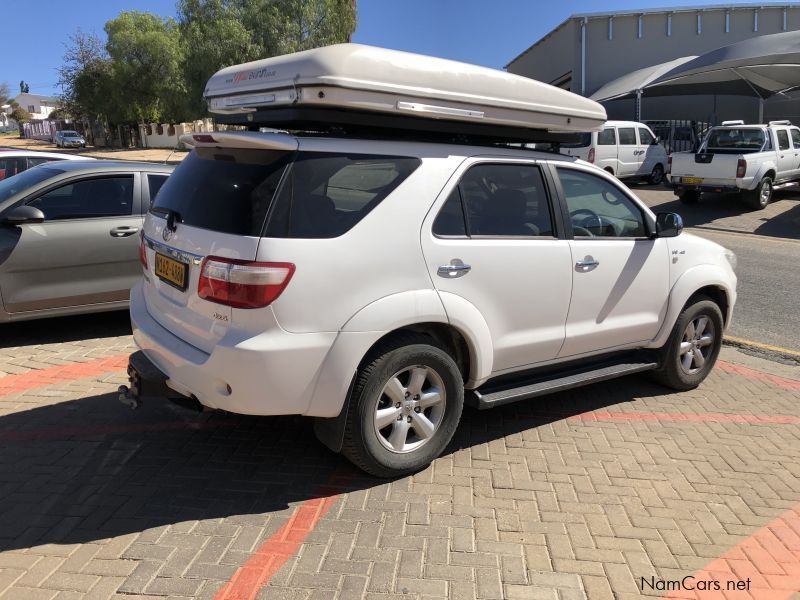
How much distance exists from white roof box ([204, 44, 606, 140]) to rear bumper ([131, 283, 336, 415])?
1207 millimetres

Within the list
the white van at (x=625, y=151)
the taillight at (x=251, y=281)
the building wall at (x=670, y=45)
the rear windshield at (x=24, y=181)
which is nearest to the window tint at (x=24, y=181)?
the rear windshield at (x=24, y=181)

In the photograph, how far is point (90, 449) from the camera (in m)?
4.12

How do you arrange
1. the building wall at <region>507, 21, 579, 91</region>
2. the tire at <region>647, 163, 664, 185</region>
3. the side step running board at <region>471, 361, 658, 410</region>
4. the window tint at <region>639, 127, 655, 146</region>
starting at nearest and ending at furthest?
the side step running board at <region>471, 361, 658, 410</region>
the window tint at <region>639, 127, 655, 146</region>
the tire at <region>647, 163, 664, 185</region>
the building wall at <region>507, 21, 579, 91</region>

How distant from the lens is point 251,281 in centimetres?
321

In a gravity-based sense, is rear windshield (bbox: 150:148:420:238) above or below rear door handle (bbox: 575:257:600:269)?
above

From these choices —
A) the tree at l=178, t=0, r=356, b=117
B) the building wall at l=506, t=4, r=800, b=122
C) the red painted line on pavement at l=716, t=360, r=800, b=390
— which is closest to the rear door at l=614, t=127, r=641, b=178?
the red painted line on pavement at l=716, t=360, r=800, b=390

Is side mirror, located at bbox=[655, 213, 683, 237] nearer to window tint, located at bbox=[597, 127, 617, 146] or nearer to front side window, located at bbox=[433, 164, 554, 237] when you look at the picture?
front side window, located at bbox=[433, 164, 554, 237]

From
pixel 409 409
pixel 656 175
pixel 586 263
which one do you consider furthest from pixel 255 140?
pixel 656 175

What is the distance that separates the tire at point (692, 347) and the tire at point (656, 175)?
18537 mm

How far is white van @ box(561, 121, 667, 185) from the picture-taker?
1983 cm

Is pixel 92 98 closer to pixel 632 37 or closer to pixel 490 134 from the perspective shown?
pixel 632 37

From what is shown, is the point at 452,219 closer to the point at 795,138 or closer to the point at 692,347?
the point at 692,347

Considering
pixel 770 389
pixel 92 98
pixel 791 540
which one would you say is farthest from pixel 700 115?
pixel 92 98

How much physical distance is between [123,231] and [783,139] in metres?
17.3
